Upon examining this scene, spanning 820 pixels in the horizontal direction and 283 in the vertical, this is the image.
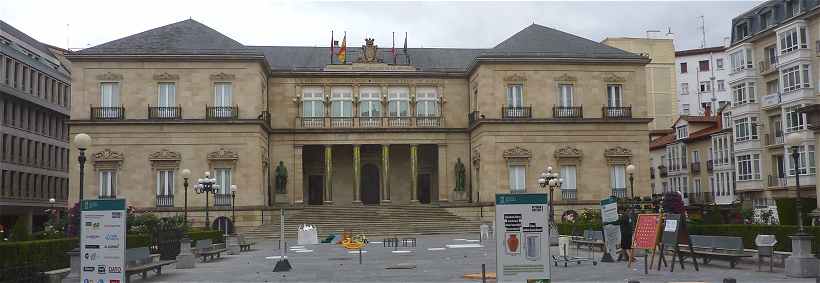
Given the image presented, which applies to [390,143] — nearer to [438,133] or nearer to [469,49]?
[438,133]

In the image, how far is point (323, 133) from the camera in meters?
49.8

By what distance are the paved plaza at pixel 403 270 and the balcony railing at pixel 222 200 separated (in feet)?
51.9

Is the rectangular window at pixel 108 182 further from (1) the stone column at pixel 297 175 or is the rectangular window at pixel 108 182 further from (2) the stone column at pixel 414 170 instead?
(2) the stone column at pixel 414 170

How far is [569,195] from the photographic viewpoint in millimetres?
46531

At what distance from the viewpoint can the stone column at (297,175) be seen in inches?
1960

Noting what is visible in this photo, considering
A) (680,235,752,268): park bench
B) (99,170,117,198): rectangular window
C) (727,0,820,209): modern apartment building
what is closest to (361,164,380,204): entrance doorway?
(99,170,117,198): rectangular window

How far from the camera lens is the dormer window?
196 feet

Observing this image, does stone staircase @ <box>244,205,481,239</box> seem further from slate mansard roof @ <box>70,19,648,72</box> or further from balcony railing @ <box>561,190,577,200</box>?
slate mansard roof @ <box>70,19,648,72</box>

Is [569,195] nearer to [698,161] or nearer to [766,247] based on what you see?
[698,161]

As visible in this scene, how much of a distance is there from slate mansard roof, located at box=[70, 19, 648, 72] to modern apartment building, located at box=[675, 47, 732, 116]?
30.6 meters

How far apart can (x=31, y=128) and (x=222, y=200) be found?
21.3 m

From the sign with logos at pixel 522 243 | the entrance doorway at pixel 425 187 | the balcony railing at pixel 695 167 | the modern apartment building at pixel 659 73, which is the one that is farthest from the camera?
the modern apartment building at pixel 659 73

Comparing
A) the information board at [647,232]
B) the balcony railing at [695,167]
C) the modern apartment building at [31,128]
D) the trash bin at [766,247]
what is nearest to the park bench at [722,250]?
the trash bin at [766,247]

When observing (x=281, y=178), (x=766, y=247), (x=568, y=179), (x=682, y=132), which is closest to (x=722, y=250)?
(x=766, y=247)
